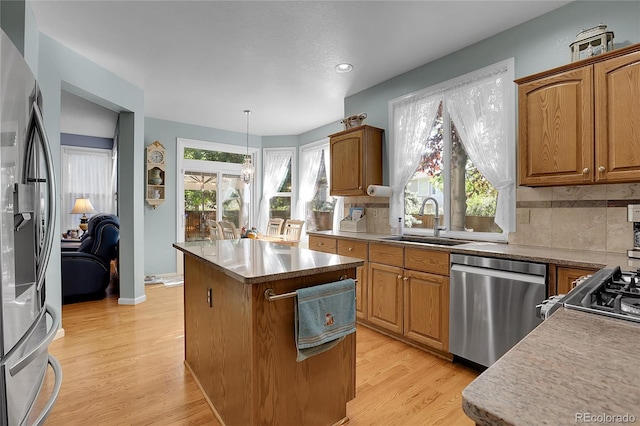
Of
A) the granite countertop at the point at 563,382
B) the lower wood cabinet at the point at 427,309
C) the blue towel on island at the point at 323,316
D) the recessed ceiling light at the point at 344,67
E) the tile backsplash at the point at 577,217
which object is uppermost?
the recessed ceiling light at the point at 344,67

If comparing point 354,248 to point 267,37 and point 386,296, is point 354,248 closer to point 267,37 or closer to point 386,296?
point 386,296

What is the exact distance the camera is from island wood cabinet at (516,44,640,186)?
1.86 meters

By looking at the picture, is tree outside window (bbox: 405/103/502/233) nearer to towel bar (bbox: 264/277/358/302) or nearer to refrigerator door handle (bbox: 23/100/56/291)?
towel bar (bbox: 264/277/358/302)

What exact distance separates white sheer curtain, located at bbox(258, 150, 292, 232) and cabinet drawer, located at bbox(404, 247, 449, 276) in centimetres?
403

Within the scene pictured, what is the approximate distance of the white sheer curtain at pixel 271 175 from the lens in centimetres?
634

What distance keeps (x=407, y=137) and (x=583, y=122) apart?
1.63 m

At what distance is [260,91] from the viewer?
13.5 ft

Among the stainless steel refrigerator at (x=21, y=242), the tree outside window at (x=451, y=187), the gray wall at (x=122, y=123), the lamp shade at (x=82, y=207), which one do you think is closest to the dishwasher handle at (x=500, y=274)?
the tree outside window at (x=451, y=187)

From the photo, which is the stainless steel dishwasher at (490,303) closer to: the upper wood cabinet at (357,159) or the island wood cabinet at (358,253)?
the island wood cabinet at (358,253)

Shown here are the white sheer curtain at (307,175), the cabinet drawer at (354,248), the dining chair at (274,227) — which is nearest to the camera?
the cabinet drawer at (354,248)

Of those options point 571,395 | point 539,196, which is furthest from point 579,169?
point 571,395

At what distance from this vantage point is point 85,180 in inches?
254

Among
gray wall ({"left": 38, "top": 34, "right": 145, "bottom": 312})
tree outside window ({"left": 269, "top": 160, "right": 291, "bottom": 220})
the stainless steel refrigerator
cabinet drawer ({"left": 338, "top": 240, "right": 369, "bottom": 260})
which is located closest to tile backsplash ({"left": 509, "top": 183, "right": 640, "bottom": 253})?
cabinet drawer ({"left": 338, "top": 240, "right": 369, "bottom": 260})

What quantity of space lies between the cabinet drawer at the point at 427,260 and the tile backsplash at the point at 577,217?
0.64 m
